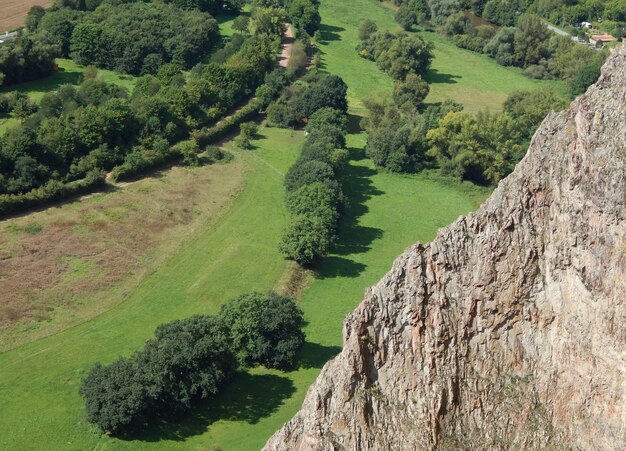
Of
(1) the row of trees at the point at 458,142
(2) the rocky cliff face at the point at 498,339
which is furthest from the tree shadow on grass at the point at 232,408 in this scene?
(1) the row of trees at the point at 458,142

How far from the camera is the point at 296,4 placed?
199 meters

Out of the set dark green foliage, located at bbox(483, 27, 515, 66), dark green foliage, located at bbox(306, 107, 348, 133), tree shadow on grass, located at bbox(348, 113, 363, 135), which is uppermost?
dark green foliage, located at bbox(483, 27, 515, 66)

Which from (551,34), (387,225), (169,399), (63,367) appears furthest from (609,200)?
(551,34)

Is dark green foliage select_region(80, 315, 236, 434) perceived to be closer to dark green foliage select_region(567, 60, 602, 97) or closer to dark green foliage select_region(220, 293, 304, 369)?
dark green foliage select_region(220, 293, 304, 369)

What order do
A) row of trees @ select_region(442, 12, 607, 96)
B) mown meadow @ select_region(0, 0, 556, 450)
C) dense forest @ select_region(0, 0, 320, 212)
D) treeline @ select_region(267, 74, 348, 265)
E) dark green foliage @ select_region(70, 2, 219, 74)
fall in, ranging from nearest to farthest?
mown meadow @ select_region(0, 0, 556, 450) < treeline @ select_region(267, 74, 348, 265) < dense forest @ select_region(0, 0, 320, 212) < dark green foliage @ select_region(70, 2, 219, 74) < row of trees @ select_region(442, 12, 607, 96)

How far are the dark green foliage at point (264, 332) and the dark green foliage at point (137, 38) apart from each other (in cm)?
8962

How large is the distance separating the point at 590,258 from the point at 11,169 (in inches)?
3504

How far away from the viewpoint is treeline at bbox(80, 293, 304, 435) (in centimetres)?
7631

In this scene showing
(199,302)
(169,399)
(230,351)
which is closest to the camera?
(169,399)

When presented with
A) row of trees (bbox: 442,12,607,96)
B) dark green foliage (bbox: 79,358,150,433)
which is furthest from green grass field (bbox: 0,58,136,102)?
dark green foliage (bbox: 79,358,150,433)

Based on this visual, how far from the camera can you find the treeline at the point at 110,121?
386ft

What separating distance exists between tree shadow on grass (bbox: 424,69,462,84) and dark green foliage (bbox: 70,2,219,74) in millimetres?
46051

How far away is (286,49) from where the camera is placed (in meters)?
188

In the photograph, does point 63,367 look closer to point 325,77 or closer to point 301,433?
point 301,433
